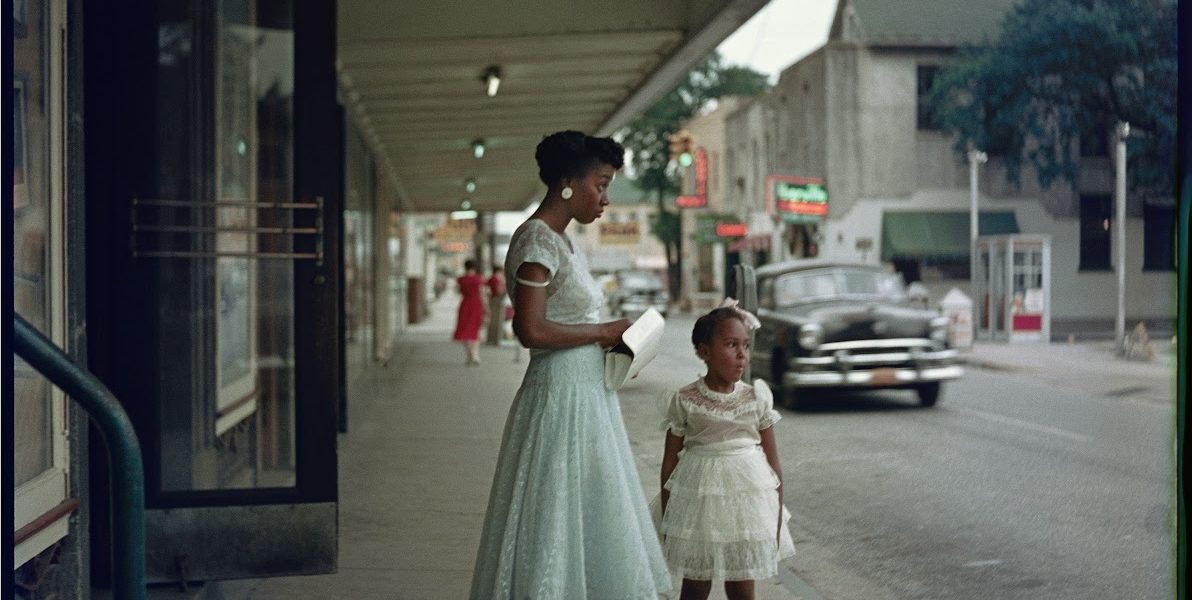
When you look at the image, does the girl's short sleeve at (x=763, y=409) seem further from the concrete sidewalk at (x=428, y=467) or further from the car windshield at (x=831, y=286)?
the car windshield at (x=831, y=286)

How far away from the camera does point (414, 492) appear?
8.09m

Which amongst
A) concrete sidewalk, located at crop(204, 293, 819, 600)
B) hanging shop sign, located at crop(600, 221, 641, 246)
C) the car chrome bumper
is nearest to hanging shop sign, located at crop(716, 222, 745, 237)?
hanging shop sign, located at crop(600, 221, 641, 246)

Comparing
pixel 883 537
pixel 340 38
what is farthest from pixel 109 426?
pixel 340 38

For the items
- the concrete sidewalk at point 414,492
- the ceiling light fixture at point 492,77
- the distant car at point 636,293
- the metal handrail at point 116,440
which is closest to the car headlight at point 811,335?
the concrete sidewalk at point 414,492

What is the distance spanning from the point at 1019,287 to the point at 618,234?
754 inches

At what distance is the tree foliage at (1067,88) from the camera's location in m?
28.3

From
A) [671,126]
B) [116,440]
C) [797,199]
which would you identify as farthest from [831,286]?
[671,126]

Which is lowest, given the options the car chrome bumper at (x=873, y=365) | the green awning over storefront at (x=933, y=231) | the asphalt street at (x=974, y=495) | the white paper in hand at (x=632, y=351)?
the asphalt street at (x=974, y=495)

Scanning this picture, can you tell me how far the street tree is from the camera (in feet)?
194

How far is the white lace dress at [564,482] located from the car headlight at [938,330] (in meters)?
10.6

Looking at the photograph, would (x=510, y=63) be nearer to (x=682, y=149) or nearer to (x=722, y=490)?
(x=722, y=490)

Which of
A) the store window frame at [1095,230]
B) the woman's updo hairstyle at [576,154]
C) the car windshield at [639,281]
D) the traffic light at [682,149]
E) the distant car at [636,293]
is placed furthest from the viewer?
the car windshield at [639,281]

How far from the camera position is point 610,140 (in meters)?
4.09

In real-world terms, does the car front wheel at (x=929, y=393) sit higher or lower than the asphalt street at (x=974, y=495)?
higher
